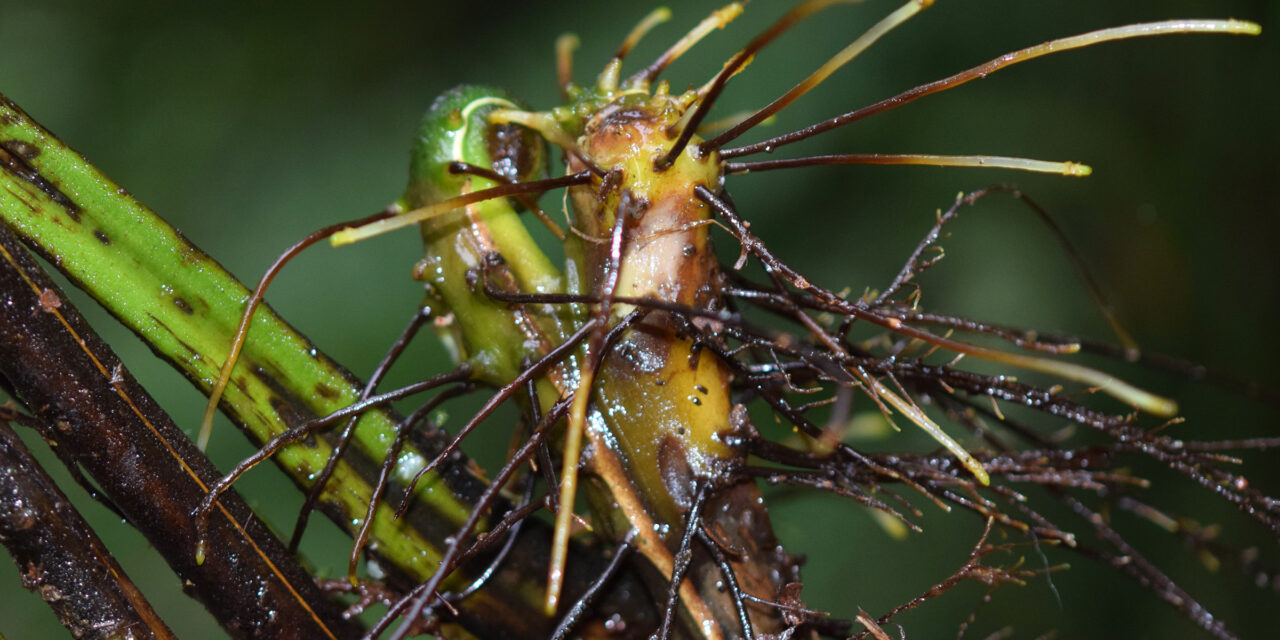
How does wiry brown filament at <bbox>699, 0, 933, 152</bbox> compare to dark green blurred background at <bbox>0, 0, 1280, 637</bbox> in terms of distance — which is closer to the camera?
wiry brown filament at <bbox>699, 0, 933, 152</bbox>

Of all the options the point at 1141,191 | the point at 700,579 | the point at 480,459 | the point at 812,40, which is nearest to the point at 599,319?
the point at 700,579

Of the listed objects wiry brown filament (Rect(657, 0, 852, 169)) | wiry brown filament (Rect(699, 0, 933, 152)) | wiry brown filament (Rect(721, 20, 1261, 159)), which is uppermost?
wiry brown filament (Rect(657, 0, 852, 169))

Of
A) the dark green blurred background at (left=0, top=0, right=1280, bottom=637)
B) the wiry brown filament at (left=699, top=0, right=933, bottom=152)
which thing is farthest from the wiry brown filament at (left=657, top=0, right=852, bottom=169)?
the dark green blurred background at (left=0, top=0, right=1280, bottom=637)

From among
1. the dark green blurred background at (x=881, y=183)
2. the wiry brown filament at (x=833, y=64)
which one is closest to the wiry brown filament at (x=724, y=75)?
the wiry brown filament at (x=833, y=64)

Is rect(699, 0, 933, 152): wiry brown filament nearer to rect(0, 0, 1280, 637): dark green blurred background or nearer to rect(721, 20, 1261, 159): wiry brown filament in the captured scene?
rect(721, 20, 1261, 159): wiry brown filament

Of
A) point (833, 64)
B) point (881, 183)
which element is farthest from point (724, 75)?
point (881, 183)

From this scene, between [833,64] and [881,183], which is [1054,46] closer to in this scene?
[833,64]

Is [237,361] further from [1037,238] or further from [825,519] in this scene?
[1037,238]

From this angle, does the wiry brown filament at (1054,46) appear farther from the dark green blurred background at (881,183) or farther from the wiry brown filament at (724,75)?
the dark green blurred background at (881,183)
